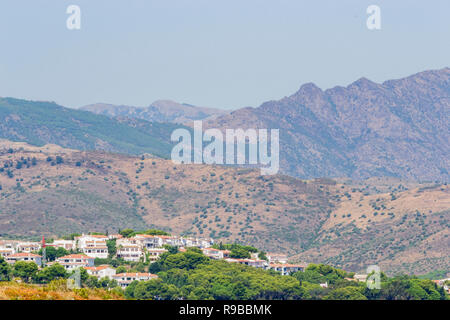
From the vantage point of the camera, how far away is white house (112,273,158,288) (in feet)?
382

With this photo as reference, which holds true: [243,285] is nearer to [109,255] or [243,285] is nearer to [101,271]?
[101,271]

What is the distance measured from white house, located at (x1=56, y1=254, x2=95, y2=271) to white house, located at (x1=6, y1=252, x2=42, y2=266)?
8.33ft

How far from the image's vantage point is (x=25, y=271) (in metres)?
110

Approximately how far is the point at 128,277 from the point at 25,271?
13172mm

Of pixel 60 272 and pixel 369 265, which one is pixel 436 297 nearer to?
pixel 60 272

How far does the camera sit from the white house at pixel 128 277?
116 metres

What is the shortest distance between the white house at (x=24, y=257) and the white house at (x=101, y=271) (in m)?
9.04

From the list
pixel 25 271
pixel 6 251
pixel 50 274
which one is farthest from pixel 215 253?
pixel 25 271

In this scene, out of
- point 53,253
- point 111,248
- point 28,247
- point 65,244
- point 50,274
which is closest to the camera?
point 50,274

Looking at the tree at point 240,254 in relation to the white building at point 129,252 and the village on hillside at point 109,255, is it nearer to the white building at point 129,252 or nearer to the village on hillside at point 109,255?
the village on hillside at point 109,255

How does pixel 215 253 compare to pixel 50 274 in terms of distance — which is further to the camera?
pixel 215 253

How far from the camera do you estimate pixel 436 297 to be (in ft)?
380
